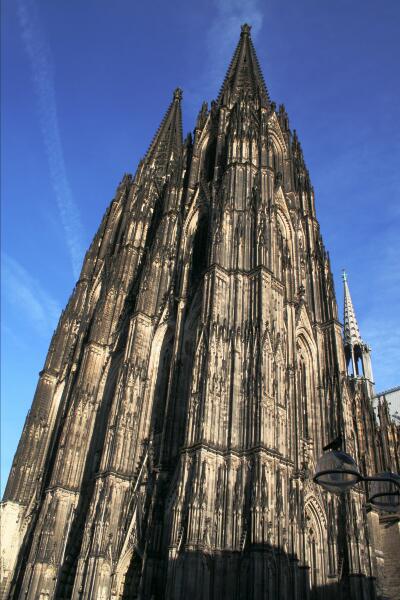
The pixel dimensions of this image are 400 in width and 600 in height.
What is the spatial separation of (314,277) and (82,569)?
66.2 ft

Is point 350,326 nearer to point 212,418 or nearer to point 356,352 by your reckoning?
point 356,352

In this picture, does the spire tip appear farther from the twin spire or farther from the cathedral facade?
the cathedral facade

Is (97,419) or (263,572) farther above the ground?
(97,419)

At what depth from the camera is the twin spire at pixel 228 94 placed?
41094mm

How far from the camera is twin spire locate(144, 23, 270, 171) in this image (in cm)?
4109

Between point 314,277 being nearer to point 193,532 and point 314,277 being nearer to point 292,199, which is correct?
point 292,199

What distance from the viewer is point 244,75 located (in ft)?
140

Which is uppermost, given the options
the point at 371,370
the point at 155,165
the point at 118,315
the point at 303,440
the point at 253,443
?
the point at 155,165

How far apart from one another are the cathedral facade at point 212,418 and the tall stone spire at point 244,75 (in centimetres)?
59

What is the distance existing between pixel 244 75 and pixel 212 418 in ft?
105

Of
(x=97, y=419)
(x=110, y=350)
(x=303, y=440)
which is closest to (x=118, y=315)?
(x=110, y=350)

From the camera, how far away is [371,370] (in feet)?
167

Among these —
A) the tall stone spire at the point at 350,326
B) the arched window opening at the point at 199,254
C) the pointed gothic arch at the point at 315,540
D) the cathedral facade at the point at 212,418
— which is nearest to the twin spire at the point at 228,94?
the cathedral facade at the point at 212,418

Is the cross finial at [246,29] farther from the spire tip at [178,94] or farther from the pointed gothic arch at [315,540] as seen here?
the pointed gothic arch at [315,540]
